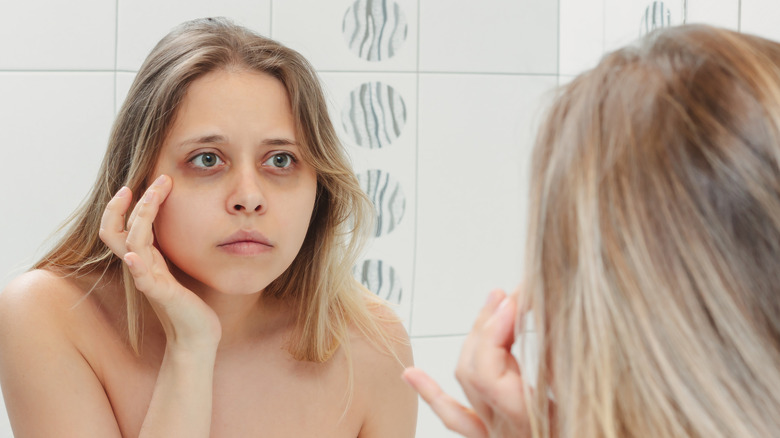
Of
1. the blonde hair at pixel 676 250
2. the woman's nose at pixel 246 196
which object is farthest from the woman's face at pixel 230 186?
the blonde hair at pixel 676 250

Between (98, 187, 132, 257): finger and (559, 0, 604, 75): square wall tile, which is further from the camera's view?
(559, 0, 604, 75): square wall tile

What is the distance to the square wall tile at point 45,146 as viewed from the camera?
48.8 inches

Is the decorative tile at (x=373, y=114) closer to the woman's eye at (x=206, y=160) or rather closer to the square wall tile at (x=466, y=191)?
the square wall tile at (x=466, y=191)

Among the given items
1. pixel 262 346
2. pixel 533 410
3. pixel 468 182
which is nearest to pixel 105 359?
pixel 262 346

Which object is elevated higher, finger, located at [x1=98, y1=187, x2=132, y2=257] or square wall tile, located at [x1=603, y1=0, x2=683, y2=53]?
square wall tile, located at [x1=603, y1=0, x2=683, y2=53]

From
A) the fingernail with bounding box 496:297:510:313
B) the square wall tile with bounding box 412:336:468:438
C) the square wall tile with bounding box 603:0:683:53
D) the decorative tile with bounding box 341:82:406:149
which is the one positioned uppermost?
the square wall tile with bounding box 603:0:683:53

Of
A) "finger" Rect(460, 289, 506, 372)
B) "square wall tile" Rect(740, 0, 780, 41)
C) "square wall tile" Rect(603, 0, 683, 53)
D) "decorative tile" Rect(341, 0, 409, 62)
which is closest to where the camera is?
"finger" Rect(460, 289, 506, 372)

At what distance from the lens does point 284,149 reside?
798 mm

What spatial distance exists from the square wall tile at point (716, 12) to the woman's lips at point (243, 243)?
2.01ft

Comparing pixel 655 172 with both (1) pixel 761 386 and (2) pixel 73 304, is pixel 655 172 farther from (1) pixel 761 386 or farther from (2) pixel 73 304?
(2) pixel 73 304

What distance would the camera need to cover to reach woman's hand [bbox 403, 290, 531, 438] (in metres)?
0.47

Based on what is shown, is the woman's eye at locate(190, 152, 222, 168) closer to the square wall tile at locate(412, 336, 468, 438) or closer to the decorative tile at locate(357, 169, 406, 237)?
the decorative tile at locate(357, 169, 406, 237)

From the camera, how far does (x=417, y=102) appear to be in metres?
1.40

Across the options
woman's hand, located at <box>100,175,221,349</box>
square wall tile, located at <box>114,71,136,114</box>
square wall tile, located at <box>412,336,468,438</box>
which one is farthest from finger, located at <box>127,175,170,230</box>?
square wall tile, located at <box>412,336,468,438</box>
